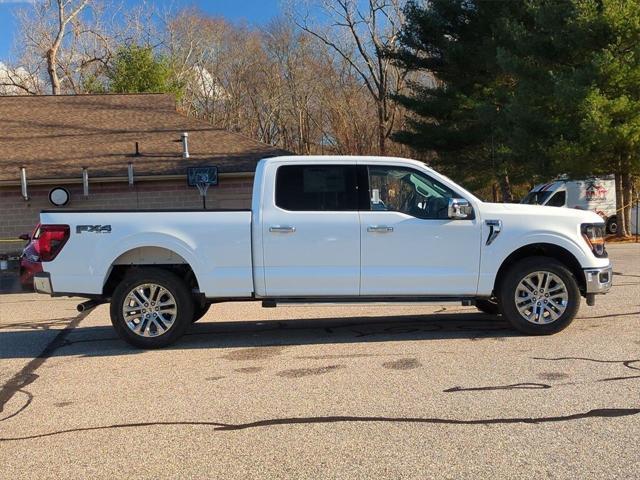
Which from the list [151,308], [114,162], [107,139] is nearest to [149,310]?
[151,308]

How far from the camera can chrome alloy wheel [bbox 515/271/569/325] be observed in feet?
23.0

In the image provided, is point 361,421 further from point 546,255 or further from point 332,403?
point 546,255

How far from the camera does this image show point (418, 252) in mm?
6945

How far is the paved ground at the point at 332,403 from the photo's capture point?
3.94 metres

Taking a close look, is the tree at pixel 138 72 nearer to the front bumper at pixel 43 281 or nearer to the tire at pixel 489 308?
the front bumper at pixel 43 281

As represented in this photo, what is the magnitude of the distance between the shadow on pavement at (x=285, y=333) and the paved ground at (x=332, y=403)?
0.05m

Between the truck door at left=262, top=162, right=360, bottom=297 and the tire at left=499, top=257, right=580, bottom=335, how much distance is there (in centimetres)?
171

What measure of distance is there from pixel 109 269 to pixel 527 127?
17649 mm

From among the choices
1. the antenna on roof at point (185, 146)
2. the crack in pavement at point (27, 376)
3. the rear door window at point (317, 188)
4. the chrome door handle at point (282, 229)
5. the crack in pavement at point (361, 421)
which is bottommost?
the crack in pavement at point (361, 421)

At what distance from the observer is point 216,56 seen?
49094mm

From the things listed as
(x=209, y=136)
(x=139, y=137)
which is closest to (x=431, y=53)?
(x=209, y=136)

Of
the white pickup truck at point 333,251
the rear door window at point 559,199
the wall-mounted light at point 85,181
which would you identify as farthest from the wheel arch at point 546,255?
the rear door window at point 559,199

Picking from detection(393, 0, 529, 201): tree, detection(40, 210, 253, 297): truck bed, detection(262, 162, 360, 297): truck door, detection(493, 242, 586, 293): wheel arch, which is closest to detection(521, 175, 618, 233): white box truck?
detection(393, 0, 529, 201): tree

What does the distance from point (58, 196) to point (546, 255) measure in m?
14.8
